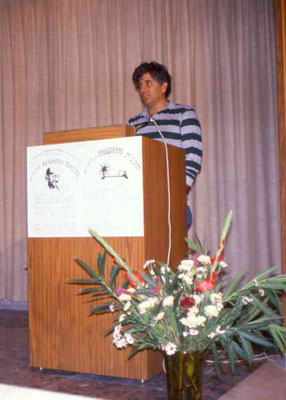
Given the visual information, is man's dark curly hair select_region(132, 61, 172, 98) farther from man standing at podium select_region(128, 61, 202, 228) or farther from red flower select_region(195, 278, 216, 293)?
→ red flower select_region(195, 278, 216, 293)

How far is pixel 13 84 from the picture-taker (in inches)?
203

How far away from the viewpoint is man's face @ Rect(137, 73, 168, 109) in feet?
10.1

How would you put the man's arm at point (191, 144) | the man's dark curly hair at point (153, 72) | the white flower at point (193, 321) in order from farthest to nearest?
the man's dark curly hair at point (153, 72) < the man's arm at point (191, 144) < the white flower at point (193, 321)

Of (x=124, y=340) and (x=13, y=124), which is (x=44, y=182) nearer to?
(x=124, y=340)

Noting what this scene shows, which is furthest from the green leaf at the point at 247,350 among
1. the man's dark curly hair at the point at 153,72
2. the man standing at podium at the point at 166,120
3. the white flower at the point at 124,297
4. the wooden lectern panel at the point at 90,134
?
the man's dark curly hair at the point at 153,72

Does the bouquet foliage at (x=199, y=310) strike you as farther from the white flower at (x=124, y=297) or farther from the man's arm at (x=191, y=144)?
the man's arm at (x=191, y=144)

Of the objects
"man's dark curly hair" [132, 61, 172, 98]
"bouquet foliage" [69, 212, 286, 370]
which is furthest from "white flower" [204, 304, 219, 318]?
"man's dark curly hair" [132, 61, 172, 98]

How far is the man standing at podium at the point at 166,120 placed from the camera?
9.43 ft

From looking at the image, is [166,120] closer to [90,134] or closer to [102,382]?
[90,134]

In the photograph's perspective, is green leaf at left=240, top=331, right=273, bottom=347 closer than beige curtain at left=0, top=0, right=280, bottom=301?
Yes

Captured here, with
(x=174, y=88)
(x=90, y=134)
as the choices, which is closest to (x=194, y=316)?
(x=90, y=134)

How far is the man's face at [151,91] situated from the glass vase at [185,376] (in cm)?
175

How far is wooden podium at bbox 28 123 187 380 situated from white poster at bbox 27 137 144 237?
39 millimetres

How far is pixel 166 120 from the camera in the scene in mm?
2969
